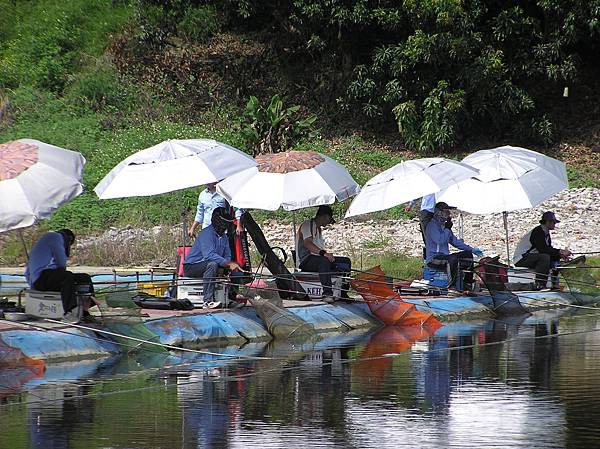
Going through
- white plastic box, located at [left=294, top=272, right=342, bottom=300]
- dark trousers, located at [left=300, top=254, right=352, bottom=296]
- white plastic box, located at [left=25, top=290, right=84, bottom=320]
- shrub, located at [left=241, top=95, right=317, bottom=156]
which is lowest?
white plastic box, located at [left=25, top=290, right=84, bottom=320]

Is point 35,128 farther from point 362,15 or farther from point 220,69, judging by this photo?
point 362,15

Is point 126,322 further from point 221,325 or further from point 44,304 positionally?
point 221,325

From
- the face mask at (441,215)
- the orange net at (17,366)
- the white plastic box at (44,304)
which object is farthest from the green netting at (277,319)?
the face mask at (441,215)

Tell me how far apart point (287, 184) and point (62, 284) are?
439 centimetres

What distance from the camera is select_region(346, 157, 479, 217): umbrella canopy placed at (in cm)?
1834

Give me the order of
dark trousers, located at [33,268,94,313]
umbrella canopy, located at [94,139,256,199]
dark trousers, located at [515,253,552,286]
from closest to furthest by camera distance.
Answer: dark trousers, located at [33,268,94,313]
umbrella canopy, located at [94,139,256,199]
dark trousers, located at [515,253,552,286]

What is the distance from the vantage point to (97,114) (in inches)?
1501

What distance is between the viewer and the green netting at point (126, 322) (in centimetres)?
1422

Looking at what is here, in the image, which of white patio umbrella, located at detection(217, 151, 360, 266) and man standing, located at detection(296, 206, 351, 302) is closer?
white patio umbrella, located at detection(217, 151, 360, 266)

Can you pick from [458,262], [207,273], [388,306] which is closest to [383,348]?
[388,306]

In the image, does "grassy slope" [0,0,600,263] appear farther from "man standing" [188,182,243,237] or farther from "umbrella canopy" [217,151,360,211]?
"umbrella canopy" [217,151,360,211]

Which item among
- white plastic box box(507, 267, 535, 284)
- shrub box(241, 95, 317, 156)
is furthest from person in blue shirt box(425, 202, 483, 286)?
shrub box(241, 95, 317, 156)

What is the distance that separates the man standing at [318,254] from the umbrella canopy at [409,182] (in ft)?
3.20

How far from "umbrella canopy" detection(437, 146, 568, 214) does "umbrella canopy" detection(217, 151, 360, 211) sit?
9.69ft
